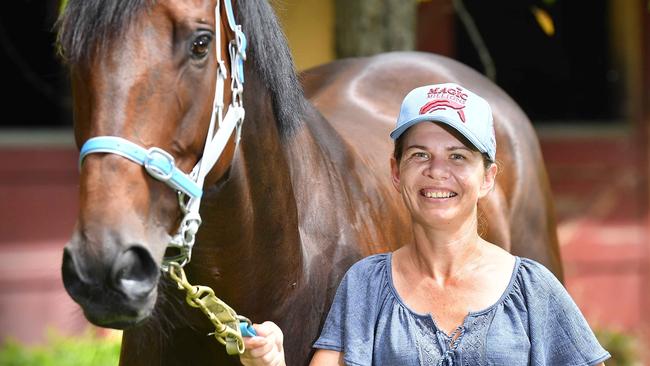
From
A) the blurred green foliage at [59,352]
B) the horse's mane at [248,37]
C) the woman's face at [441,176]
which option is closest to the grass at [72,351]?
the blurred green foliage at [59,352]

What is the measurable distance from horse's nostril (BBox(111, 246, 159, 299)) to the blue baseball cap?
697 mm

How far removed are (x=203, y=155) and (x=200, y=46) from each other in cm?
23

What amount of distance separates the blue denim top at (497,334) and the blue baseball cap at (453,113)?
1.00ft

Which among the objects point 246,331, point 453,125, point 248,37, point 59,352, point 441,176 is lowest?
point 59,352

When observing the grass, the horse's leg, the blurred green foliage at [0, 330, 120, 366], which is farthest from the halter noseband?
the blurred green foliage at [0, 330, 120, 366]

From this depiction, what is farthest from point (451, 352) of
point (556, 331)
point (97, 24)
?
point (97, 24)

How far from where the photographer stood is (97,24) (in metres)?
2.16

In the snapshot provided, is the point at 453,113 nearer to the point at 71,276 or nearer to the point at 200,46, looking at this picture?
the point at 200,46

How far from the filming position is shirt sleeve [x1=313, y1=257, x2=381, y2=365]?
2369 mm

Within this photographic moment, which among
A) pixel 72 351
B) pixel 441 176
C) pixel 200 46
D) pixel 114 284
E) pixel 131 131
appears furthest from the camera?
pixel 72 351

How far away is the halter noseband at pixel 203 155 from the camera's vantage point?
209 cm

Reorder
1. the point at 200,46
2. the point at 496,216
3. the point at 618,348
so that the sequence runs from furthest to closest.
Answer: the point at 618,348 < the point at 496,216 < the point at 200,46

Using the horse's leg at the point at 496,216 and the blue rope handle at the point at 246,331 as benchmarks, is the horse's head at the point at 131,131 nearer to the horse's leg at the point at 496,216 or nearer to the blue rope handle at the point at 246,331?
the blue rope handle at the point at 246,331

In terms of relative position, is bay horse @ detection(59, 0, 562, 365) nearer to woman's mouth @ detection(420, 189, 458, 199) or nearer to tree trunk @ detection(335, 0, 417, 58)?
woman's mouth @ detection(420, 189, 458, 199)
